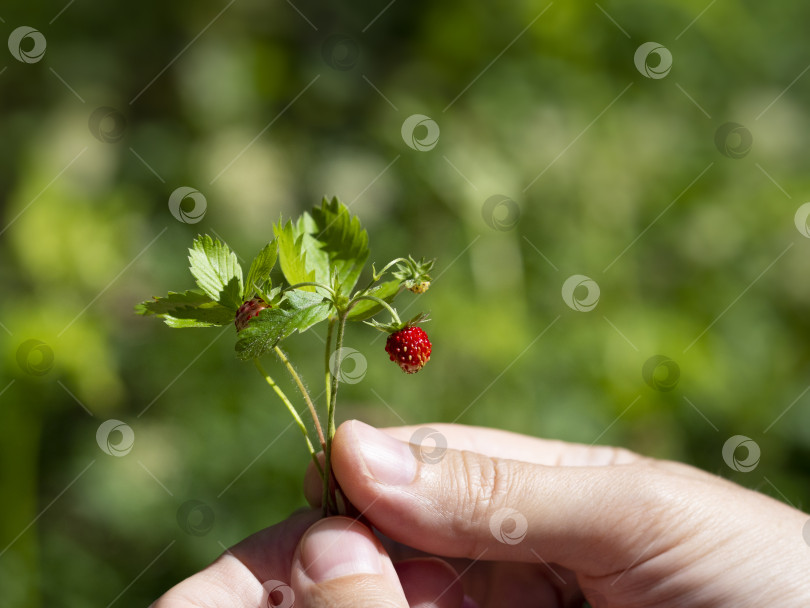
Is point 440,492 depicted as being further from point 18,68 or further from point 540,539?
point 18,68

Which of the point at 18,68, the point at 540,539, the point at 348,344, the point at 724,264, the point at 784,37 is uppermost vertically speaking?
the point at 784,37

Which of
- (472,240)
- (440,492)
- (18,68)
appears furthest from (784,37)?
(18,68)

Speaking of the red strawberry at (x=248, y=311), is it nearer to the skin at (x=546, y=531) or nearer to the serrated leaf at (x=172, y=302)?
the serrated leaf at (x=172, y=302)

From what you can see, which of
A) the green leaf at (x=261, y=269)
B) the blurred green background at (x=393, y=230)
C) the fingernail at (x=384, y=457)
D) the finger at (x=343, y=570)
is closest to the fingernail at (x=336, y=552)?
the finger at (x=343, y=570)

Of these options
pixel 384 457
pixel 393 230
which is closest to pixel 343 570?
pixel 384 457

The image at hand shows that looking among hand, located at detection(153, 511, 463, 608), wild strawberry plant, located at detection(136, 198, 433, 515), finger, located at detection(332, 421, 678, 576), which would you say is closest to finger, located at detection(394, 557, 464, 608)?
hand, located at detection(153, 511, 463, 608)

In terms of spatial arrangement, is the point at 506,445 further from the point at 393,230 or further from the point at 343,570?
the point at 393,230
